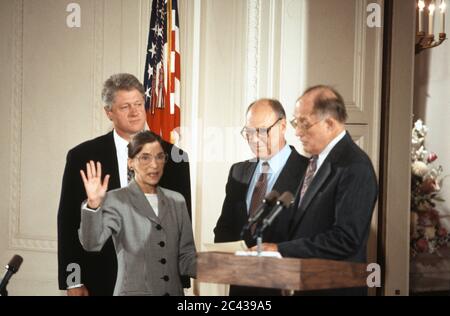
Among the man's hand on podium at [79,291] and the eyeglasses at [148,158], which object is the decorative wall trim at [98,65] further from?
the man's hand on podium at [79,291]

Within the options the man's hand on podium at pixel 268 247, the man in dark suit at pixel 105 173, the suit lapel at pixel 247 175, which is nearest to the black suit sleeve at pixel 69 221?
the man in dark suit at pixel 105 173

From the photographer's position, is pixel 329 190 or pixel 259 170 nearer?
pixel 329 190

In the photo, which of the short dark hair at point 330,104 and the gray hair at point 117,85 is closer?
the short dark hair at point 330,104

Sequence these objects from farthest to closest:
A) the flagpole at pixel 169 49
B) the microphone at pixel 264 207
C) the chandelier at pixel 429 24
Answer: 1. the chandelier at pixel 429 24
2. the flagpole at pixel 169 49
3. the microphone at pixel 264 207

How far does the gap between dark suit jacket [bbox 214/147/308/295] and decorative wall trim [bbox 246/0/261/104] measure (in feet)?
1.45

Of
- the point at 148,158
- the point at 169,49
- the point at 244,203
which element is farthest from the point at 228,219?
the point at 169,49

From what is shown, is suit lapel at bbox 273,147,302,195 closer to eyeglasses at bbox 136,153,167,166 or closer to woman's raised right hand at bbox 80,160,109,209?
eyeglasses at bbox 136,153,167,166

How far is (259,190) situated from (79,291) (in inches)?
50.1

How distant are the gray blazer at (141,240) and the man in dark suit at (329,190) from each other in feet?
2.01

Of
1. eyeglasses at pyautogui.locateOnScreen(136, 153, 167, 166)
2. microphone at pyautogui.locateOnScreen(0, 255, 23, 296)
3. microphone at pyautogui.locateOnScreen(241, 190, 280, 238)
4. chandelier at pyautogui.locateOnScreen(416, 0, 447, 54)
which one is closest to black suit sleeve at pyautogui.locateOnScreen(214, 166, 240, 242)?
microphone at pyautogui.locateOnScreen(241, 190, 280, 238)

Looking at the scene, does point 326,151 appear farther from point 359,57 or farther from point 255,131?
point 359,57

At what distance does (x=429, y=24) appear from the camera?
209 inches

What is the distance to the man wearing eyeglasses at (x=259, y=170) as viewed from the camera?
4766mm
